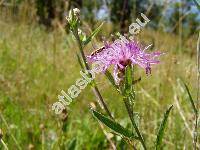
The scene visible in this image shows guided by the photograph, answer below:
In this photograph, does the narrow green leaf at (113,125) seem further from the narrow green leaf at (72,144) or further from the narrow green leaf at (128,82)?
the narrow green leaf at (72,144)

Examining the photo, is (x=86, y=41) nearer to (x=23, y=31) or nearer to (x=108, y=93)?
(x=108, y=93)

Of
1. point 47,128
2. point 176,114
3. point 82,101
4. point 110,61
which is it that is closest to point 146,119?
point 176,114

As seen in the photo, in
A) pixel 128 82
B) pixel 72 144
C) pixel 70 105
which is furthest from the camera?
pixel 70 105

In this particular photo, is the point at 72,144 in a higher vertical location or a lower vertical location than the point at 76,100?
higher

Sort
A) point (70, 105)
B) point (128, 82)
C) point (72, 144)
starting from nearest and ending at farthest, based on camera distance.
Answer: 1. point (128, 82)
2. point (72, 144)
3. point (70, 105)

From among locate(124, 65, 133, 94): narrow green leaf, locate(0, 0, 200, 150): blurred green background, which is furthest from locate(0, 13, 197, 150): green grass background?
locate(124, 65, 133, 94): narrow green leaf

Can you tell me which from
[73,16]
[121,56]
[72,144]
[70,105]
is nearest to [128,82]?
[121,56]

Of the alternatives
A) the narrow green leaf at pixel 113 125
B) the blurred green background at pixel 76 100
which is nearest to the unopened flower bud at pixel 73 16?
the blurred green background at pixel 76 100

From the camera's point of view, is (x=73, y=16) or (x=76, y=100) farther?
(x=76, y=100)

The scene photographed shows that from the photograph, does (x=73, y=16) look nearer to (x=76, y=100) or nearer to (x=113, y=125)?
(x=113, y=125)

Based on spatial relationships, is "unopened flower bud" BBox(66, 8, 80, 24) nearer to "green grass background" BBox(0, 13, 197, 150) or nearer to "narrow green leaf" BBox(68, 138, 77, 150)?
"green grass background" BBox(0, 13, 197, 150)

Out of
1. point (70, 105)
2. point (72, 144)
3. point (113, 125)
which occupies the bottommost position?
point (70, 105)
